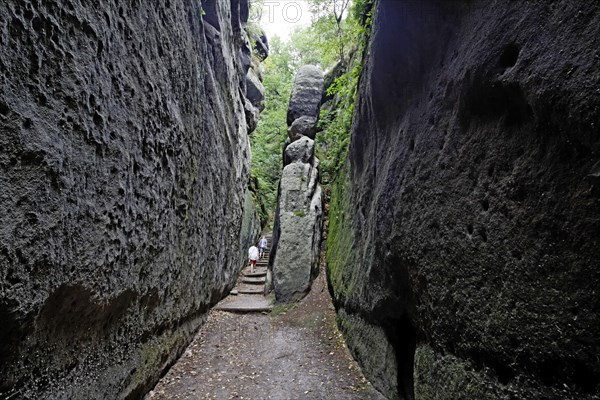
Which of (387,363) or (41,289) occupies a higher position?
(41,289)

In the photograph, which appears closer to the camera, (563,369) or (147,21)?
(563,369)

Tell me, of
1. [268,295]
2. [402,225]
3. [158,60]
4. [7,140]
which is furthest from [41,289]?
[268,295]

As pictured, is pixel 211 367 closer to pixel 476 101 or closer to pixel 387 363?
pixel 387 363

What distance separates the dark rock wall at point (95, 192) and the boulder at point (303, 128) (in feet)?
33.3

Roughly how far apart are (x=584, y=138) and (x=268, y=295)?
10.5 m

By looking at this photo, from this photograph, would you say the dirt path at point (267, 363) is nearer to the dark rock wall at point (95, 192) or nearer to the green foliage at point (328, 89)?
the dark rock wall at point (95, 192)

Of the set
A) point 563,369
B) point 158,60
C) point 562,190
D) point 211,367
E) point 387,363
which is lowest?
point 211,367

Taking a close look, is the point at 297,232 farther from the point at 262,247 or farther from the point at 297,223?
the point at 262,247

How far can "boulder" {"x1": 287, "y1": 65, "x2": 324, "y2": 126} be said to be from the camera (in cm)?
1738

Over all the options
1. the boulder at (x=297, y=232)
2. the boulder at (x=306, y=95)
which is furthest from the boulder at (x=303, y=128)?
the boulder at (x=297, y=232)

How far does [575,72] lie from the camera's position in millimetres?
2025

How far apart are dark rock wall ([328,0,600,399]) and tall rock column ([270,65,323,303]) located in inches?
219

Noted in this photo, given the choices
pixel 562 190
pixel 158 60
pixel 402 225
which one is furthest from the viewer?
pixel 158 60

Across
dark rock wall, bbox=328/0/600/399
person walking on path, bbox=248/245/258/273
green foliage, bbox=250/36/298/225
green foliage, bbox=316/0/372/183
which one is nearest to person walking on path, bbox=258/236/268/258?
person walking on path, bbox=248/245/258/273
